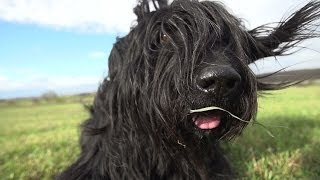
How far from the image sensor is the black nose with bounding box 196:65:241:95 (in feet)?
11.7

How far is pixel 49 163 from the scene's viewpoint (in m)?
7.02

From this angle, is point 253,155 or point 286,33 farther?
point 253,155

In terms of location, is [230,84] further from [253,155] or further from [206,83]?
[253,155]

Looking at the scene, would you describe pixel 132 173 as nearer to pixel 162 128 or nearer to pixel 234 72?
pixel 162 128

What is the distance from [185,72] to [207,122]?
0.39m

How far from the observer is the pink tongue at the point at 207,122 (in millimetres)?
3863

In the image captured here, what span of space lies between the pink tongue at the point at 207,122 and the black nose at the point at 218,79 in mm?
277

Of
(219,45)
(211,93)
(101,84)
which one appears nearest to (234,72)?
(211,93)

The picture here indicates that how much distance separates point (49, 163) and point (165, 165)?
2.85 m

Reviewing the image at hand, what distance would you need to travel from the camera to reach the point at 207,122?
389 centimetres

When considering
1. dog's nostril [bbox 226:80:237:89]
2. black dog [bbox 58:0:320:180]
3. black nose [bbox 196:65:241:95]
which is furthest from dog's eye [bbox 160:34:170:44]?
dog's nostril [bbox 226:80:237:89]

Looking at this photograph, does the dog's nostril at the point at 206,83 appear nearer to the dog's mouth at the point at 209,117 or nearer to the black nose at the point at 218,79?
the black nose at the point at 218,79

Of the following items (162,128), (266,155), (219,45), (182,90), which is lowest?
(266,155)

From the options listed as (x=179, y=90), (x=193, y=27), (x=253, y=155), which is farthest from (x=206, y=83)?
(x=253, y=155)
